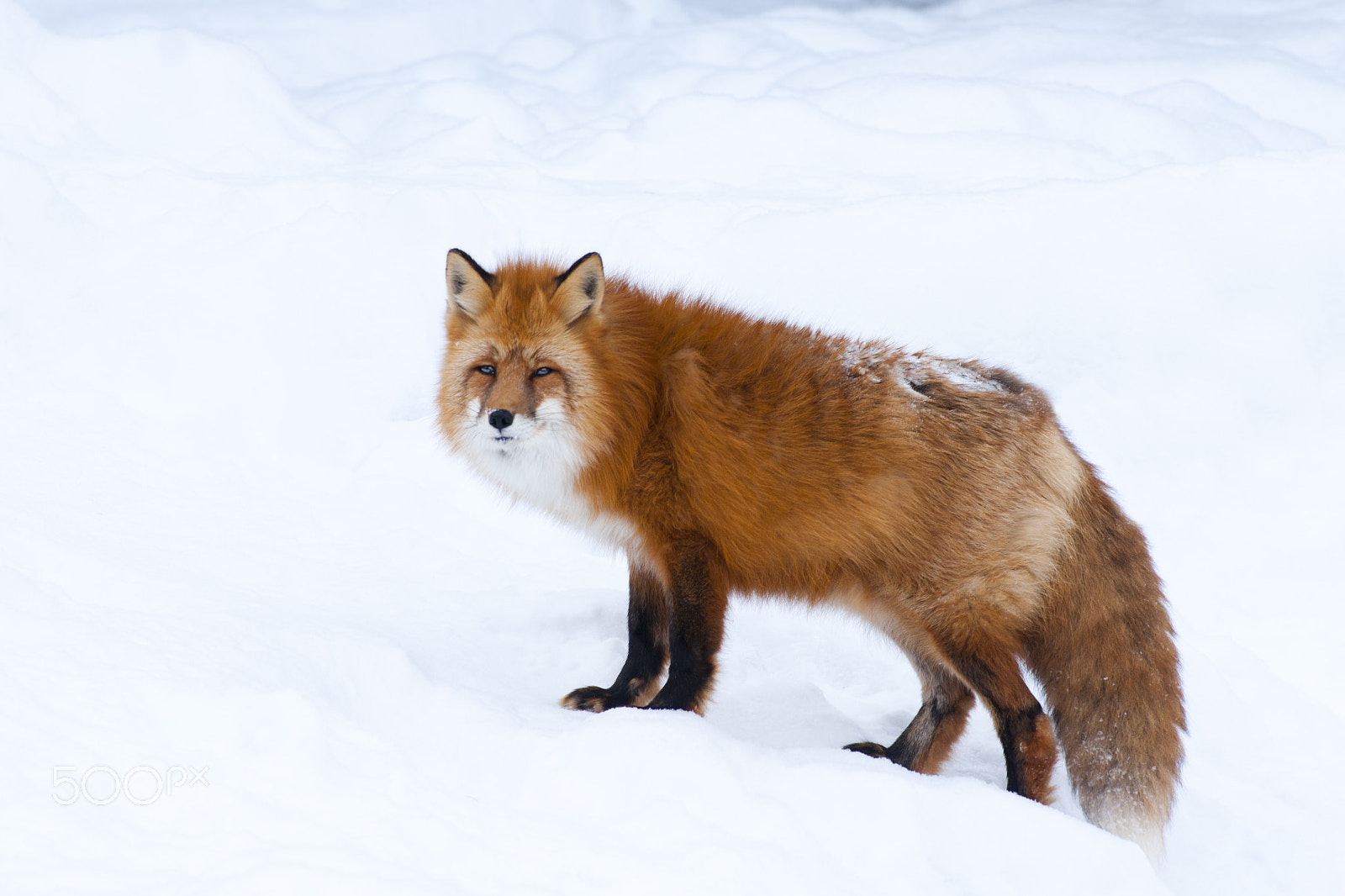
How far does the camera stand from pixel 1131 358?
5.26 m

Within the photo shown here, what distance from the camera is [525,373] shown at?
308 centimetres

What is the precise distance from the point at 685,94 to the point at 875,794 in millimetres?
6639

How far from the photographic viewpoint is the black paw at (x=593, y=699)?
322 cm

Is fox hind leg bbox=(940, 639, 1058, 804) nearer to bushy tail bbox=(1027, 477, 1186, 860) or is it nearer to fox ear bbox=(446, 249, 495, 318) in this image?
bushy tail bbox=(1027, 477, 1186, 860)

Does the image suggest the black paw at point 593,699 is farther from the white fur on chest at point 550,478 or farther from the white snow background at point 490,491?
the white fur on chest at point 550,478

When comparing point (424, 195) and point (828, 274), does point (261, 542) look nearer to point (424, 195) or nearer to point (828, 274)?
point (424, 195)

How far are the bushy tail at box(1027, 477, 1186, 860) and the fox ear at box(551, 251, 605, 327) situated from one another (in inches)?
64.2

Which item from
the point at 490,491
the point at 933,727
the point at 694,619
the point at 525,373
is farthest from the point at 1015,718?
the point at 490,491

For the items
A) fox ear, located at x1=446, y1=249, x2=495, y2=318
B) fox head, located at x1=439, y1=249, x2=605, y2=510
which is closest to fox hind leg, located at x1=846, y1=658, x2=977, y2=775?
fox head, located at x1=439, y1=249, x2=605, y2=510

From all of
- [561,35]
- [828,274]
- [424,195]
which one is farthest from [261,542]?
[561,35]

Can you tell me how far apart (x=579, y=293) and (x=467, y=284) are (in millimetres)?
389

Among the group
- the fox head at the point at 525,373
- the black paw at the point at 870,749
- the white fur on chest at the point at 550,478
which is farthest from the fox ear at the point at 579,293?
the black paw at the point at 870,749

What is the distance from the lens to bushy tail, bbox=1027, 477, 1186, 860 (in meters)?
2.82

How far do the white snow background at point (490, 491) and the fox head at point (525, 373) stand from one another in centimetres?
69
